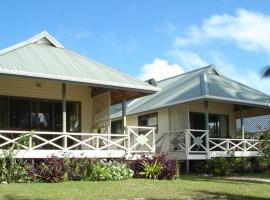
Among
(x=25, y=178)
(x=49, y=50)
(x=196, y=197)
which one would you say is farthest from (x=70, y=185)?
(x=49, y=50)

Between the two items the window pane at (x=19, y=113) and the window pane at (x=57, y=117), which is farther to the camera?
the window pane at (x=57, y=117)

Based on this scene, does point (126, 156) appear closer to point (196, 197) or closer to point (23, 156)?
point (23, 156)

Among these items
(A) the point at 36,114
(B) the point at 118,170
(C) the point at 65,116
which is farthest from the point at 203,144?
(A) the point at 36,114

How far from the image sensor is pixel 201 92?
24.2 metres

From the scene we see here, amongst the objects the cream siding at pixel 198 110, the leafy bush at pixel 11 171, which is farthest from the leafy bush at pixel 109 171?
the cream siding at pixel 198 110

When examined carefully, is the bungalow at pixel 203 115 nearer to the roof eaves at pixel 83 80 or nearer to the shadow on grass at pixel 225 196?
the roof eaves at pixel 83 80

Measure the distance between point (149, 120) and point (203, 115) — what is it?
3.23 m

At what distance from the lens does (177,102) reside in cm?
2436

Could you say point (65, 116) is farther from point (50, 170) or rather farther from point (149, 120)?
point (149, 120)

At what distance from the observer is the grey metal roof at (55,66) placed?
703 inches

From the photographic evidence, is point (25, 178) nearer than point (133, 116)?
Yes

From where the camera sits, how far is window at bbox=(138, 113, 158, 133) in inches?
1083

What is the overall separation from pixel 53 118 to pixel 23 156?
14.6 feet

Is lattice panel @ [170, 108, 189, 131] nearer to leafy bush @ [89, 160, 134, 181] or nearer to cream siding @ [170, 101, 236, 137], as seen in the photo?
cream siding @ [170, 101, 236, 137]
